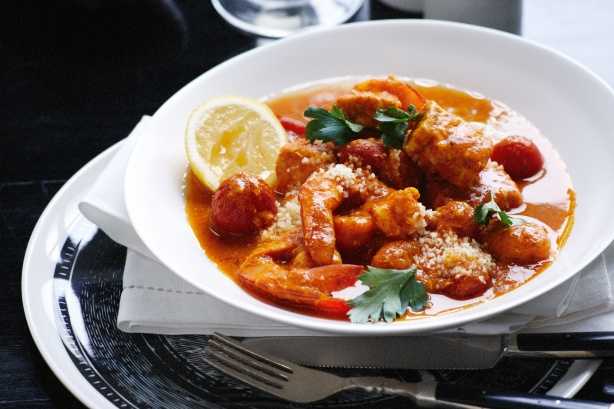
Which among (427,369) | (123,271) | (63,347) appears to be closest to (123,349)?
(63,347)

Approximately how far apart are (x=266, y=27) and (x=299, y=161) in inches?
67.2

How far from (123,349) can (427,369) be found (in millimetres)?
854

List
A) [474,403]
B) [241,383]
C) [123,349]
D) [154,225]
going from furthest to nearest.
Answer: [154,225] < [123,349] < [241,383] < [474,403]

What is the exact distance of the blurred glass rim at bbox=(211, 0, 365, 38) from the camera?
163 inches

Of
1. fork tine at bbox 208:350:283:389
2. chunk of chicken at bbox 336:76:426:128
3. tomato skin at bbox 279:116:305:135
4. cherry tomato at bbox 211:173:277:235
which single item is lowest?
fork tine at bbox 208:350:283:389

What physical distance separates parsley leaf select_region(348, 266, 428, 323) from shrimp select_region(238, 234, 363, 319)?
60 mm

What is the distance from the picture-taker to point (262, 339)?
7.66ft

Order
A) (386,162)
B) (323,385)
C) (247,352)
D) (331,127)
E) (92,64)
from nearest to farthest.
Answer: (323,385) < (247,352) < (386,162) < (331,127) < (92,64)

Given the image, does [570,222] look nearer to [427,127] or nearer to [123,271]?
[427,127]

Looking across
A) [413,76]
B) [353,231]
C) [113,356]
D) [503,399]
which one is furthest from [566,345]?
[413,76]

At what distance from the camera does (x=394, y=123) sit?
2643mm

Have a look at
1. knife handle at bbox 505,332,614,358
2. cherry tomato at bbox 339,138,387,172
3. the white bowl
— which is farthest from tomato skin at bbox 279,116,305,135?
knife handle at bbox 505,332,614,358

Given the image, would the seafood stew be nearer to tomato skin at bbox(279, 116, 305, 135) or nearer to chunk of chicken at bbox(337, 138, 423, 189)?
chunk of chicken at bbox(337, 138, 423, 189)

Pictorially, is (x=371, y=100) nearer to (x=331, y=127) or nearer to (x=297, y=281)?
(x=331, y=127)
